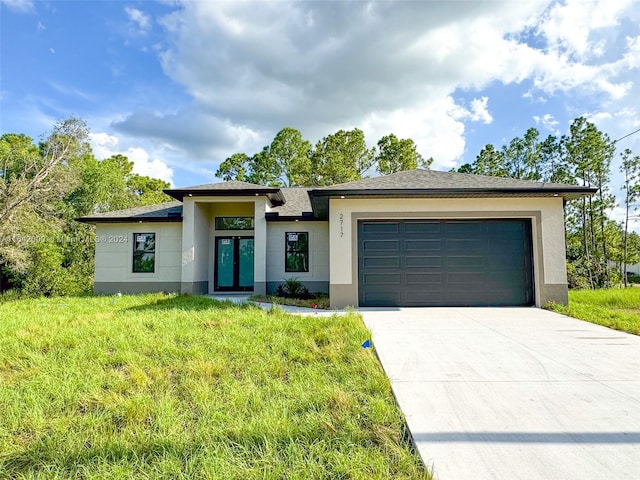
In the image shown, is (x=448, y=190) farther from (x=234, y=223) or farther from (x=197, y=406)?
(x=234, y=223)

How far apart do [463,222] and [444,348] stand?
17.0 feet

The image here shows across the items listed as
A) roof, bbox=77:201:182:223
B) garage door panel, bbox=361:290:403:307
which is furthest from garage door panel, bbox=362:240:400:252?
roof, bbox=77:201:182:223

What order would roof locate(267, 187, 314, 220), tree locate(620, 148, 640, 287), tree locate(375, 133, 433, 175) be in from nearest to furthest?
roof locate(267, 187, 314, 220)
tree locate(620, 148, 640, 287)
tree locate(375, 133, 433, 175)

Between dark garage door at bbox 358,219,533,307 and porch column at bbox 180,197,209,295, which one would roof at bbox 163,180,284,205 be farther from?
dark garage door at bbox 358,219,533,307

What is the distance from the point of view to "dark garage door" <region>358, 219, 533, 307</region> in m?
9.22

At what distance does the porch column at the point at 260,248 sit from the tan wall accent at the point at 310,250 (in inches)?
24.6

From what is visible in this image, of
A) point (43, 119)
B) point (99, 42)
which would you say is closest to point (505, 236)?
point (99, 42)

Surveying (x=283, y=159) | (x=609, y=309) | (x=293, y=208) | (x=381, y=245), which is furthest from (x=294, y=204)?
(x=283, y=159)

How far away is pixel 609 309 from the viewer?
9109 mm

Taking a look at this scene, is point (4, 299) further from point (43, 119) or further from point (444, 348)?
point (444, 348)

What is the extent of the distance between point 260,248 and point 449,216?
6.50m

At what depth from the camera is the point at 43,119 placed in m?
13.9

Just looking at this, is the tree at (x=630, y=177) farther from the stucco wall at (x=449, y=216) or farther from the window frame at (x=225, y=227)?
the window frame at (x=225, y=227)

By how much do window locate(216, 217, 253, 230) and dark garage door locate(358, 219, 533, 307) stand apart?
6.00 meters
